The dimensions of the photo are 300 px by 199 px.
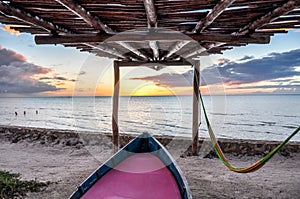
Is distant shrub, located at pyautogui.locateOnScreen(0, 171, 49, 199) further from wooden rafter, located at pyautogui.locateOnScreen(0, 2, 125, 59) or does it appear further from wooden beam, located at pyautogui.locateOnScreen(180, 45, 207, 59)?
wooden beam, located at pyautogui.locateOnScreen(180, 45, 207, 59)

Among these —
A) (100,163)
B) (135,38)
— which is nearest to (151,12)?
(135,38)

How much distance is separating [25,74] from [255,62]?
79.0 feet

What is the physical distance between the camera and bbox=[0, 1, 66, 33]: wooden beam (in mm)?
2021

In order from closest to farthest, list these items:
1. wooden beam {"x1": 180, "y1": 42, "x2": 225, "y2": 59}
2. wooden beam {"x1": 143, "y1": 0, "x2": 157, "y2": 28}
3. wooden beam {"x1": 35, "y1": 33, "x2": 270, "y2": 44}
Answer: wooden beam {"x1": 143, "y1": 0, "x2": 157, "y2": 28}, wooden beam {"x1": 35, "y1": 33, "x2": 270, "y2": 44}, wooden beam {"x1": 180, "y1": 42, "x2": 225, "y2": 59}

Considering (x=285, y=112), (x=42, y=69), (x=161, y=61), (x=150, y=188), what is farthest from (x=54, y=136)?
(x=285, y=112)

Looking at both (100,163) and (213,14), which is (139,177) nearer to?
(213,14)

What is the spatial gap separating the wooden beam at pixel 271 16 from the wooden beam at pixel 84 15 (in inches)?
56.4

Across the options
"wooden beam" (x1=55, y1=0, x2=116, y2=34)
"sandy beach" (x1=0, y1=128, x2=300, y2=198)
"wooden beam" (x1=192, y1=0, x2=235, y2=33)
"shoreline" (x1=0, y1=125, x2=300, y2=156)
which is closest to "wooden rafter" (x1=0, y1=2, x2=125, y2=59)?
"wooden beam" (x1=55, y1=0, x2=116, y2=34)

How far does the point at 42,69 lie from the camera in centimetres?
2600

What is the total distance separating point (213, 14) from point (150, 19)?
526mm

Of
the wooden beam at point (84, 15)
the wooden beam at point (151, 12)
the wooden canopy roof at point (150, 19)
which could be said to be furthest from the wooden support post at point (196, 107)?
the wooden beam at point (151, 12)

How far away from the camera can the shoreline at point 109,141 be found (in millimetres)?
5707

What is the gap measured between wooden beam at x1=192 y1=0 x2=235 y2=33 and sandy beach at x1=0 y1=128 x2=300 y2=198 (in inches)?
84.1

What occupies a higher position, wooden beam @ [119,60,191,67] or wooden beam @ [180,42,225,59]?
wooden beam @ [180,42,225,59]
